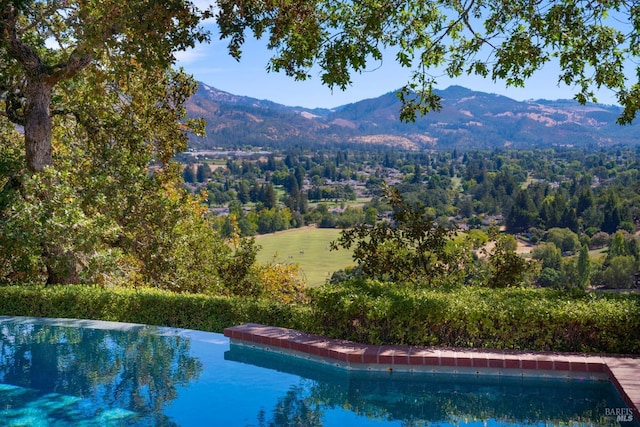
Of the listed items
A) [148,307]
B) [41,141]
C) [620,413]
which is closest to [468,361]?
[620,413]

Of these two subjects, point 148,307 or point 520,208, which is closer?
point 148,307

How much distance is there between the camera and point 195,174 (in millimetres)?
192375

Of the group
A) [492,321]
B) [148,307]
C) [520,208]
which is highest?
[492,321]

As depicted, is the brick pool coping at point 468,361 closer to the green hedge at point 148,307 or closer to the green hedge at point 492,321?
the green hedge at point 492,321

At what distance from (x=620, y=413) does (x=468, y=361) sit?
169 cm

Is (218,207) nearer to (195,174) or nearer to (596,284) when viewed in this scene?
(195,174)

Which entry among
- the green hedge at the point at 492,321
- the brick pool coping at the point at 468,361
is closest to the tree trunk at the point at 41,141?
the brick pool coping at the point at 468,361

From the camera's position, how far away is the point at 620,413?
6000 mm

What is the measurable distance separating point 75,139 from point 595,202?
130461 mm

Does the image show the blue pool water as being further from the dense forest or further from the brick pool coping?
the dense forest

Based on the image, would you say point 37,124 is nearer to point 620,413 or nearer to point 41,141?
point 41,141

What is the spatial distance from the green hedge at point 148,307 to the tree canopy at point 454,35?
3.76m

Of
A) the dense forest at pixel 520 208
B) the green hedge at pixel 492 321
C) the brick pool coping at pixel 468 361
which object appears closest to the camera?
the brick pool coping at pixel 468 361

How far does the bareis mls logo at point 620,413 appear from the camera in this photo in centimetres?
582
